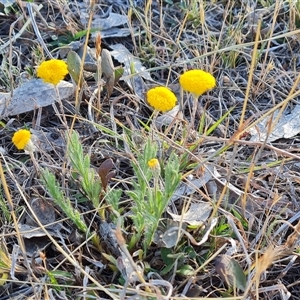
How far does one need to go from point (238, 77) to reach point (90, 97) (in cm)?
44

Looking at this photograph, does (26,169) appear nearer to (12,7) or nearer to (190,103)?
(190,103)

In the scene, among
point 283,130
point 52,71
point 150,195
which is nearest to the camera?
point 150,195

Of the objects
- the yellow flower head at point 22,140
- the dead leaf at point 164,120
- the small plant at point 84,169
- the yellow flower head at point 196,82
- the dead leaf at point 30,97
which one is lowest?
the dead leaf at point 164,120

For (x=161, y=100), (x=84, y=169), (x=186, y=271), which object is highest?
(x=161, y=100)

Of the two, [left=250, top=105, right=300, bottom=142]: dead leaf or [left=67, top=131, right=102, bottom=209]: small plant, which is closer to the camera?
[left=67, top=131, right=102, bottom=209]: small plant

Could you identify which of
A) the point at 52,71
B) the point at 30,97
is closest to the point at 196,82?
the point at 52,71

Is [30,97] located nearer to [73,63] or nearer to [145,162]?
[73,63]

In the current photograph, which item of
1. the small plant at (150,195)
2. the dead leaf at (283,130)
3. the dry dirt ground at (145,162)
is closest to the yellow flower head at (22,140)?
the dry dirt ground at (145,162)

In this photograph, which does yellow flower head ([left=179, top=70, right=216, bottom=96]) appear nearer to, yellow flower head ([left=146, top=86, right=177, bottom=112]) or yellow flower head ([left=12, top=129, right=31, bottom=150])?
yellow flower head ([left=146, top=86, right=177, bottom=112])

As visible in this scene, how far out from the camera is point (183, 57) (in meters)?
1.69

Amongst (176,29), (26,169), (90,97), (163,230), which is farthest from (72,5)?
(163,230)

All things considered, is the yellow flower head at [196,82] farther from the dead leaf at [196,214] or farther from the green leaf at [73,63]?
the green leaf at [73,63]

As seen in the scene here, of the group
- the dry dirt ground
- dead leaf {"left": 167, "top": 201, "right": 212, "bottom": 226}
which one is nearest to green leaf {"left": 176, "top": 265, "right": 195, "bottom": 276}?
the dry dirt ground

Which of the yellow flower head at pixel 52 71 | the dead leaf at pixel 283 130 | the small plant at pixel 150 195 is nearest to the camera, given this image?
the small plant at pixel 150 195
